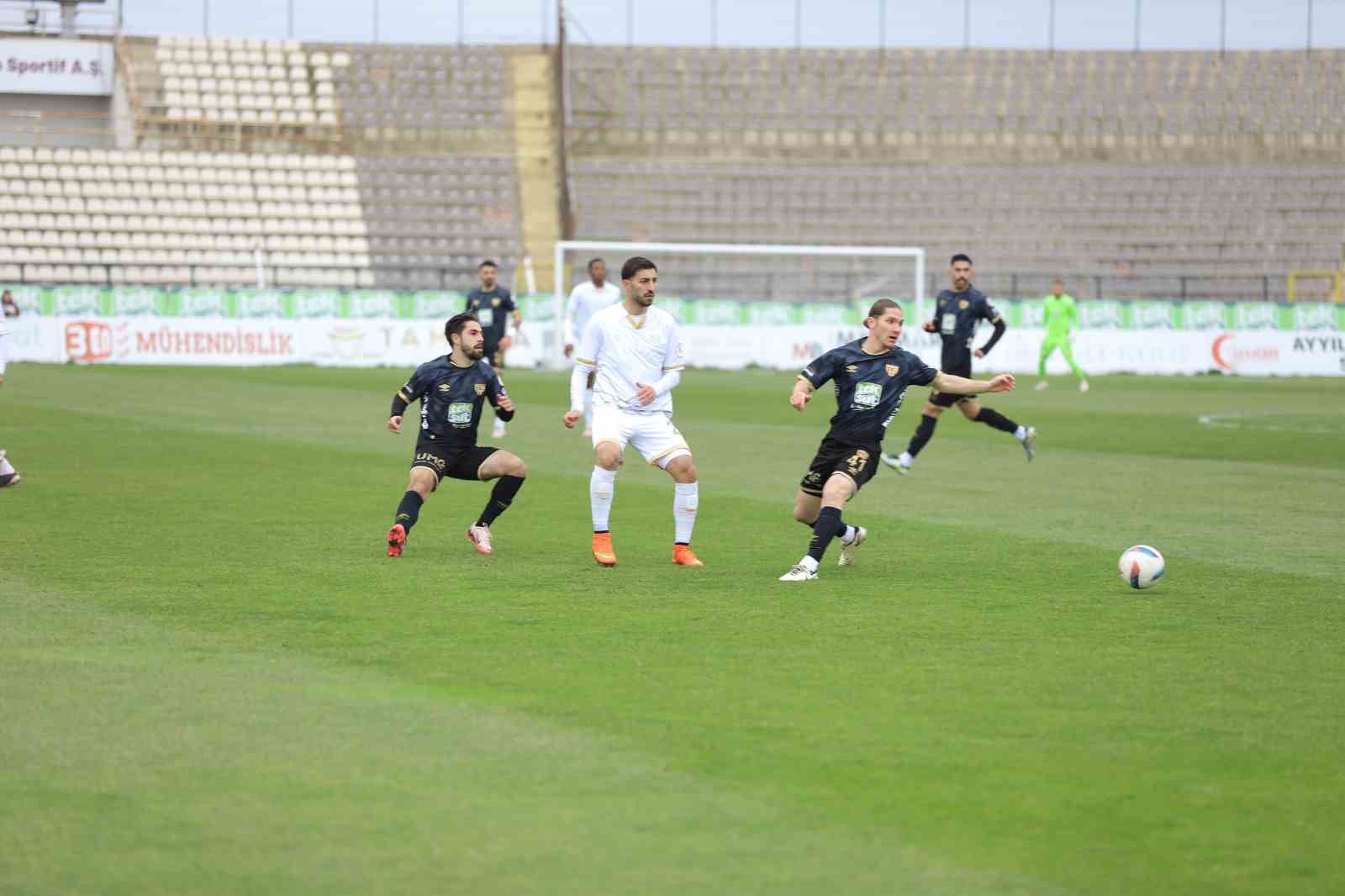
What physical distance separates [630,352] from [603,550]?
1277 mm

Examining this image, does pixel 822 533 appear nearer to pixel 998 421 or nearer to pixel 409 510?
pixel 409 510

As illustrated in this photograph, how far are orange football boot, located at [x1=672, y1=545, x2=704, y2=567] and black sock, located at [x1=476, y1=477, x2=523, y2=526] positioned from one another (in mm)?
1191

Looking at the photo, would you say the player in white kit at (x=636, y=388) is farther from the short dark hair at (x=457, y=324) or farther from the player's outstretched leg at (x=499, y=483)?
the short dark hair at (x=457, y=324)

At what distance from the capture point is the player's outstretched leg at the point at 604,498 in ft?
34.8

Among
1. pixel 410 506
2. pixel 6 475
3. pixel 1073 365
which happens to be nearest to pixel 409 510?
pixel 410 506

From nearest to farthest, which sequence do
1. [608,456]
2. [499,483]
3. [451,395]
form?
1. [608,456]
2. [451,395]
3. [499,483]

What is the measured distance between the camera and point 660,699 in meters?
6.81

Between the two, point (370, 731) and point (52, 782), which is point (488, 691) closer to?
point (370, 731)

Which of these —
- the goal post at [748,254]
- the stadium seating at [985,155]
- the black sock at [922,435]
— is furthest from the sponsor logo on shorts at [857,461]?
the stadium seating at [985,155]

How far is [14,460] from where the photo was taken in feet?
55.2

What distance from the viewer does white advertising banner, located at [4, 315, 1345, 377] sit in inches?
1475

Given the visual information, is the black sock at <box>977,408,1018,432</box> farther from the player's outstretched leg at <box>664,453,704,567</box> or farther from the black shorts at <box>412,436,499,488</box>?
the black shorts at <box>412,436,499,488</box>

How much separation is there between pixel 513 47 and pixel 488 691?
1849 inches

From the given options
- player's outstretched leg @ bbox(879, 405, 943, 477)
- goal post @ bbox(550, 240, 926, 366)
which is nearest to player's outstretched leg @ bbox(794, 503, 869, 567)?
player's outstretched leg @ bbox(879, 405, 943, 477)
